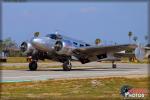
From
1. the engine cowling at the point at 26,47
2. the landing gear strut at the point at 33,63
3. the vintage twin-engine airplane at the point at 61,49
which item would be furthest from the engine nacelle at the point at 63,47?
the landing gear strut at the point at 33,63

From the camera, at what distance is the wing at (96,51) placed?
117 feet

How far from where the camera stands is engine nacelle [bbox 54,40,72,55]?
33.7 m

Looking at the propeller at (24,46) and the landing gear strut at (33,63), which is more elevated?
the propeller at (24,46)

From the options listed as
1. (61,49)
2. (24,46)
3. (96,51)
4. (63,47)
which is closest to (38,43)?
(24,46)

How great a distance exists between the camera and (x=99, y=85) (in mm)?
18312

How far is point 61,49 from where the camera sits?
1328 inches

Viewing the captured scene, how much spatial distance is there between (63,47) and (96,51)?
4.14 metres

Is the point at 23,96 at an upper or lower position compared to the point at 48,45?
lower

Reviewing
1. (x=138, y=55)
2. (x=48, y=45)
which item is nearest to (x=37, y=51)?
(x=48, y=45)

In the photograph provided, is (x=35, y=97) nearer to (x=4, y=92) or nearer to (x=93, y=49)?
(x=4, y=92)

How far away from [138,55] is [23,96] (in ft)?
57.1

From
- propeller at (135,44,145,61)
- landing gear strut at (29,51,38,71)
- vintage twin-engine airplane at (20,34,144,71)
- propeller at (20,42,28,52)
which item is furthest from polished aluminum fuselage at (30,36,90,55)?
propeller at (135,44,145,61)

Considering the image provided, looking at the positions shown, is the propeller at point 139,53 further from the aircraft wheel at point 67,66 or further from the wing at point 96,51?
Answer: the aircraft wheel at point 67,66

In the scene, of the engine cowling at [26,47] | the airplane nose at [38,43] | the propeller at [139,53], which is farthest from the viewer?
the engine cowling at [26,47]
